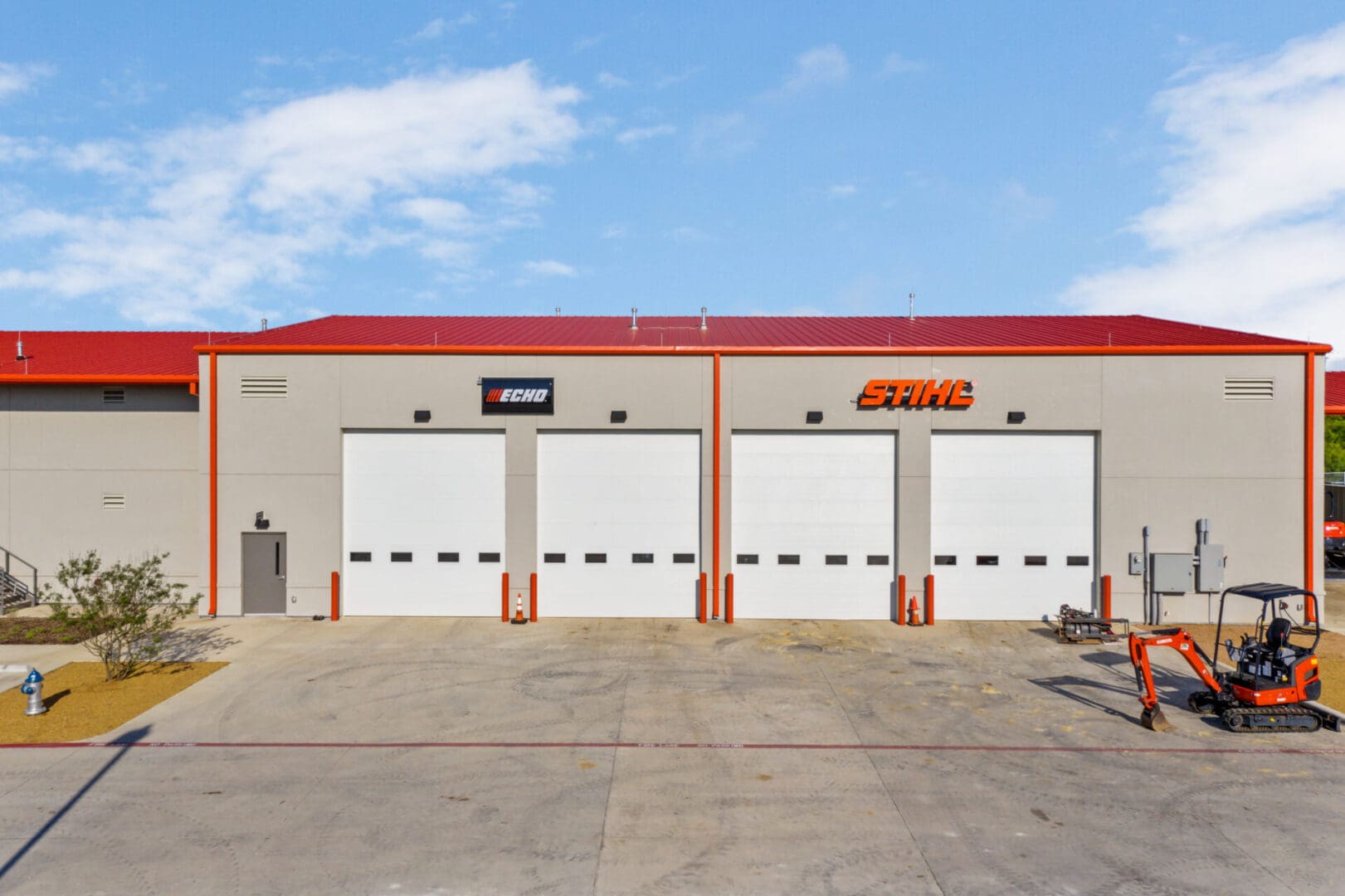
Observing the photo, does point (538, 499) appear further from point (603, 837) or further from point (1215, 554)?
point (1215, 554)

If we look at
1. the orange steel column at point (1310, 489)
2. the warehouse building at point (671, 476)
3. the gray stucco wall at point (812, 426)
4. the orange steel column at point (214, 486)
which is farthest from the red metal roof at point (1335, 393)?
the orange steel column at point (214, 486)

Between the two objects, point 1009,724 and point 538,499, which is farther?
point 538,499

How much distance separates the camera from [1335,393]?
2548 centimetres

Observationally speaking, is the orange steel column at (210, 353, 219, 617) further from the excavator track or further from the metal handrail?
the excavator track

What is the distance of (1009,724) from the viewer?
11.0 metres

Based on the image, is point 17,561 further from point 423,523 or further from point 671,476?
point 671,476

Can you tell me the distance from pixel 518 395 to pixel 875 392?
9375mm

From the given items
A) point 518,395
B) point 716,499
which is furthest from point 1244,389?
point 518,395

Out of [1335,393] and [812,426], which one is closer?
[812,426]

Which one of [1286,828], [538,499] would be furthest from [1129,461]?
[538,499]

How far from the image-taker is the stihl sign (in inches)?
704

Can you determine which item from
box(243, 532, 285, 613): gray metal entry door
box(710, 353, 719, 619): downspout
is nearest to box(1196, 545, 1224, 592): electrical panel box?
box(710, 353, 719, 619): downspout

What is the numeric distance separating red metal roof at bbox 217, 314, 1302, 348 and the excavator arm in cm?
916

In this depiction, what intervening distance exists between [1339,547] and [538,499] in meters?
31.3
